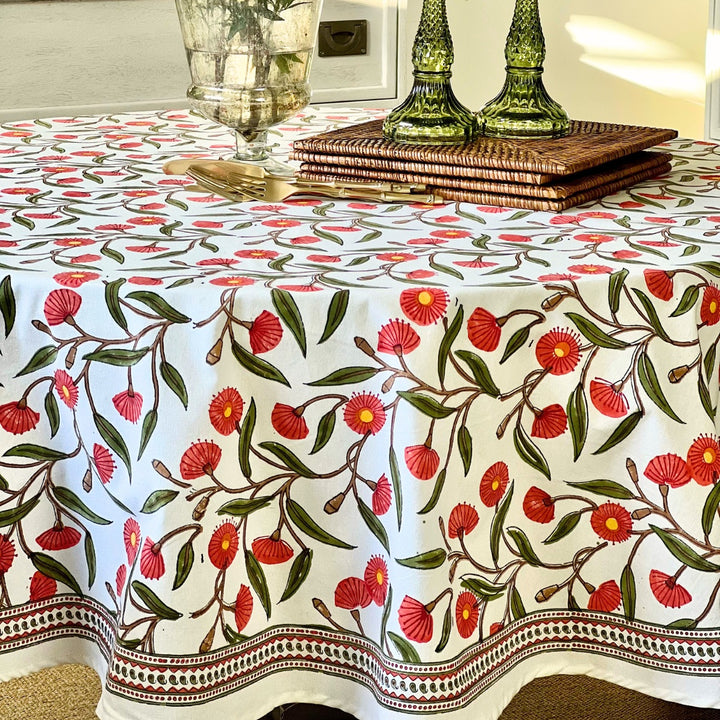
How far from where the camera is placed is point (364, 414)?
2.75 feet

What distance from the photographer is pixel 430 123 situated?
1.27m

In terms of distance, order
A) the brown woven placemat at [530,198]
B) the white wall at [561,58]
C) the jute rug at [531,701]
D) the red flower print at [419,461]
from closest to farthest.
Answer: the red flower print at [419,461]
the brown woven placemat at [530,198]
the jute rug at [531,701]
the white wall at [561,58]

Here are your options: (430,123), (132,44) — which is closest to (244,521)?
(430,123)

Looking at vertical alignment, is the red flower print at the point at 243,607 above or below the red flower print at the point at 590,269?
below

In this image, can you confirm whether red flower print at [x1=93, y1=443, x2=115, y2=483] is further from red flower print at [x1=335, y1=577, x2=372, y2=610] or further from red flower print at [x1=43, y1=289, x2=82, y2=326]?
red flower print at [x1=335, y1=577, x2=372, y2=610]

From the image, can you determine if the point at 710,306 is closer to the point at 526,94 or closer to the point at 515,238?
the point at 515,238

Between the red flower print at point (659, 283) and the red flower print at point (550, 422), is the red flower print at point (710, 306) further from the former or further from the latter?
the red flower print at point (550, 422)

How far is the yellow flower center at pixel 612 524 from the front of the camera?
890mm

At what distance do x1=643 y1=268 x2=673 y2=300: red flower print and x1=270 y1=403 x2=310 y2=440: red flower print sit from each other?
0.98ft

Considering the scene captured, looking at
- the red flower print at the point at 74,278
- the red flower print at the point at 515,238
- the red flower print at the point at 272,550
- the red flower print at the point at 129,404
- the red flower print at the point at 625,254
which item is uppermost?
the red flower print at the point at 515,238

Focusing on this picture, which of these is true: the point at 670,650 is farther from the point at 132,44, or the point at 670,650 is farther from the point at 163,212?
the point at 132,44

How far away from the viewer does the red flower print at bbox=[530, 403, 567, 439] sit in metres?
0.86

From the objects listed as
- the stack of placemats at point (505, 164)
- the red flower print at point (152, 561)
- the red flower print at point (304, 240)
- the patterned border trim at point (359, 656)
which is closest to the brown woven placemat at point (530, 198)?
the stack of placemats at point (505, 164)

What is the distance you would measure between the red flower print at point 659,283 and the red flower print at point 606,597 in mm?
241
